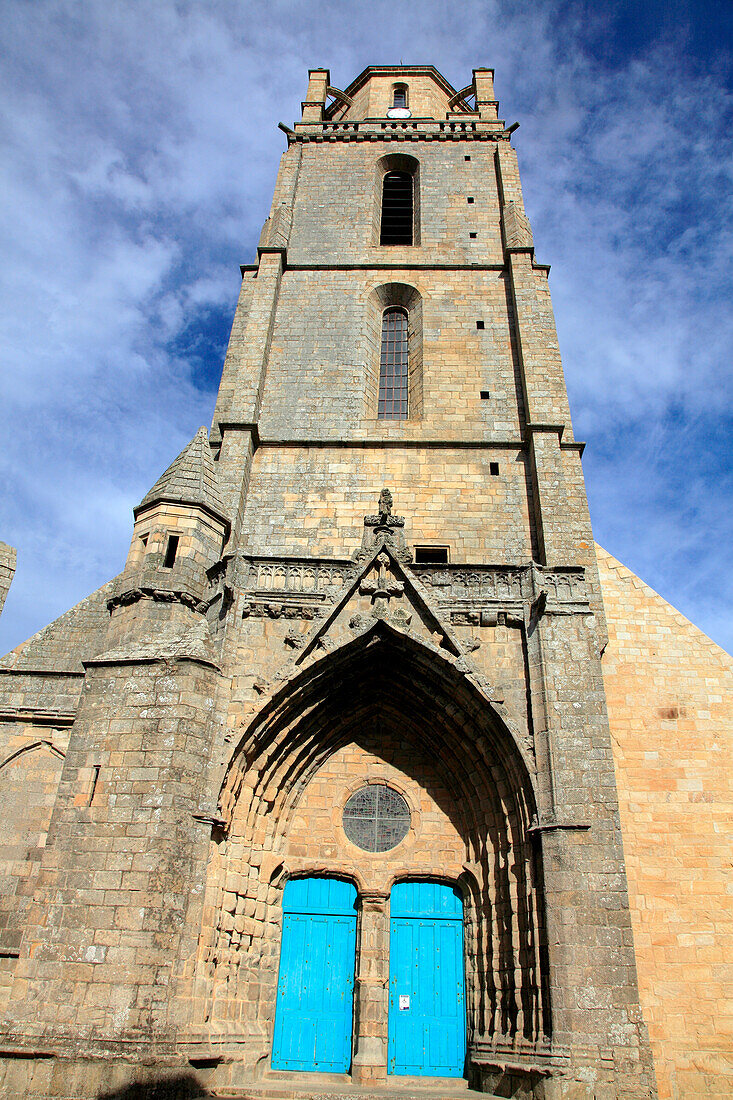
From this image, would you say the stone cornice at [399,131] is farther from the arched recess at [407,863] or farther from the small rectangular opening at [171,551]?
the arched recess at [407,863]

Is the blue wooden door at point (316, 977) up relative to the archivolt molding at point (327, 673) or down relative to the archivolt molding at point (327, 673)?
down

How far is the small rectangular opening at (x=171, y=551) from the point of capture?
30.5 ft

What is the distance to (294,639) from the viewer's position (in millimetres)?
8719

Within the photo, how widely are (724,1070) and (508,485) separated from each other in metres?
7.16

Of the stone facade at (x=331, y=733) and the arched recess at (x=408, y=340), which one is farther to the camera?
the arched recess at (x=408, y=340)

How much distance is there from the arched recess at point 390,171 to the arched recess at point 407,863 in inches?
380

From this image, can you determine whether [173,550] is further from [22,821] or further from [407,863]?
[407,863]

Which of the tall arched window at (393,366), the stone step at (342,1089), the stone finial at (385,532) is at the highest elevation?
the tall arched window at (393,366)

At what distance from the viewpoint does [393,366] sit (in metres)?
13.3

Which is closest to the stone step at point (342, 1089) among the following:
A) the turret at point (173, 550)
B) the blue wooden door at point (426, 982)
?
the blue wooden door at point (426, 982)

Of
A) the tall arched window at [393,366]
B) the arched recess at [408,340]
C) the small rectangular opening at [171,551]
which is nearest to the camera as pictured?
the small rectangular opening at [171,551]

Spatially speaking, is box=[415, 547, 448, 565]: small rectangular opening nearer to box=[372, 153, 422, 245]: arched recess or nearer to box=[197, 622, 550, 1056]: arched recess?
box=[197, 622, 550, 1056]: arched recess

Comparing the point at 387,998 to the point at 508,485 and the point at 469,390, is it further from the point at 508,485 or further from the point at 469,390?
the point at 469,390

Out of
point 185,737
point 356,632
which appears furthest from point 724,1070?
point 185,737
